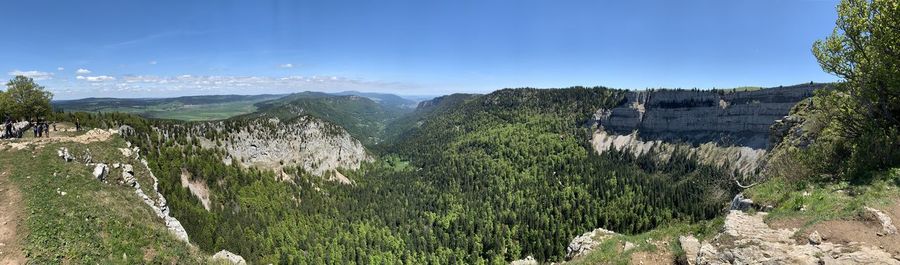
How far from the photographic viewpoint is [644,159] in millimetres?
193125

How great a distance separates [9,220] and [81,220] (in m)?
4.10

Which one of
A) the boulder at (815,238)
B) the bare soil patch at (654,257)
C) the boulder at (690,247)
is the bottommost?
the bare soil patch at (654,257)

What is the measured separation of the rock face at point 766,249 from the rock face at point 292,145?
133834 mm

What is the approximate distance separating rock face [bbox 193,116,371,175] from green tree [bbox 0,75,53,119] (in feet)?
202

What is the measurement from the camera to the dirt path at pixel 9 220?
963 inches

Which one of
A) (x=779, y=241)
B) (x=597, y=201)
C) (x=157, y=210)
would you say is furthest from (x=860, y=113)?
(x=597, y=201)

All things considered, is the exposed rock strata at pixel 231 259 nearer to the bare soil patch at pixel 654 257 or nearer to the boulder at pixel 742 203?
the bare soil patch at pixel 654 257

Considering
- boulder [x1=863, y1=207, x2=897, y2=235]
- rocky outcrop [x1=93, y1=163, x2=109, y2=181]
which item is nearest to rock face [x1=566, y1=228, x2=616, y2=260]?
boulder [x1=863, y1=207, x2=897, y2=235]

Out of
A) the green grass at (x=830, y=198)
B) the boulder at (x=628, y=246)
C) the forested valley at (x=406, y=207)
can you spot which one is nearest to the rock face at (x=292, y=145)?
the forested valley at (x=406, y=207)

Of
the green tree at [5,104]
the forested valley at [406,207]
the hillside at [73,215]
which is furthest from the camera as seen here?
the forested valley at [406,207]

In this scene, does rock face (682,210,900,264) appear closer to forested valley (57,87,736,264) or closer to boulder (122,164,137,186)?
boulder (122,164,137,186)

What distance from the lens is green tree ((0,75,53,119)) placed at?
57.9m

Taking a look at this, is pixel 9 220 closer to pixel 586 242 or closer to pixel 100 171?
pixel 100 171

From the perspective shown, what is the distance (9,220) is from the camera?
2761 centimetres
